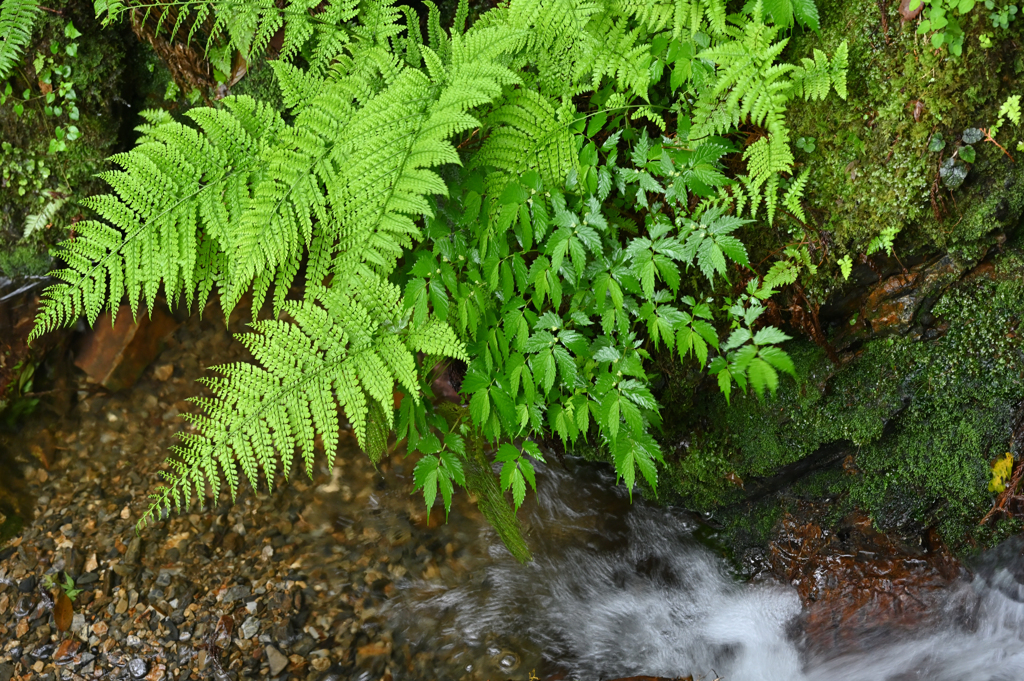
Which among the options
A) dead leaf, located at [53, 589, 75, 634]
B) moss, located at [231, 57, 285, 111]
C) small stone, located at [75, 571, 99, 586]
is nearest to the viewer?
moss, located at [231, 57, 285, 111]

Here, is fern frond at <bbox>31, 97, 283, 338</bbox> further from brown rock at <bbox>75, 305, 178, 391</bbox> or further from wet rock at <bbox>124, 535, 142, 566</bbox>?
wet rock at <bbox>124, 535, 142, 566</bbox>

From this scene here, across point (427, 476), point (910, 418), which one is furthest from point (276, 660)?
point (910, 418)

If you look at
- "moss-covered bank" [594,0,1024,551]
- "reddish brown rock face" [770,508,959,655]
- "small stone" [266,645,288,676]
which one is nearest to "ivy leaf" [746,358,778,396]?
"moss-covered bank" [594,0,1024,551]

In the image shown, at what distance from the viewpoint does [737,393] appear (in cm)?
277

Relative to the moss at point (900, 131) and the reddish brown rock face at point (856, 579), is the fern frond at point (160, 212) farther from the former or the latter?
the reddish brown rock face at point (856, 579)

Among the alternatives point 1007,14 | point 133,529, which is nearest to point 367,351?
point 133,529

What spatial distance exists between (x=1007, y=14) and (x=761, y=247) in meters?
1.01

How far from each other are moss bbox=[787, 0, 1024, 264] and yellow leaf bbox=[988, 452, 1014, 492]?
85cm

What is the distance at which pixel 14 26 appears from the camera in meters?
2.96

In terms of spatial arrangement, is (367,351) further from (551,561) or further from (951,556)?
(951,556)

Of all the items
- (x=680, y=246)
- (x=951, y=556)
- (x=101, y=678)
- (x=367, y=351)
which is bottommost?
(x=101, y=678)

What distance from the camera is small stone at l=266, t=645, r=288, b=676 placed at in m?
3.11

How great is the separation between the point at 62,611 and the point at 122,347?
61.8 inches

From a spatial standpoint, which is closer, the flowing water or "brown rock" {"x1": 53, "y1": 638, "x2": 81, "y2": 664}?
the flowing water
